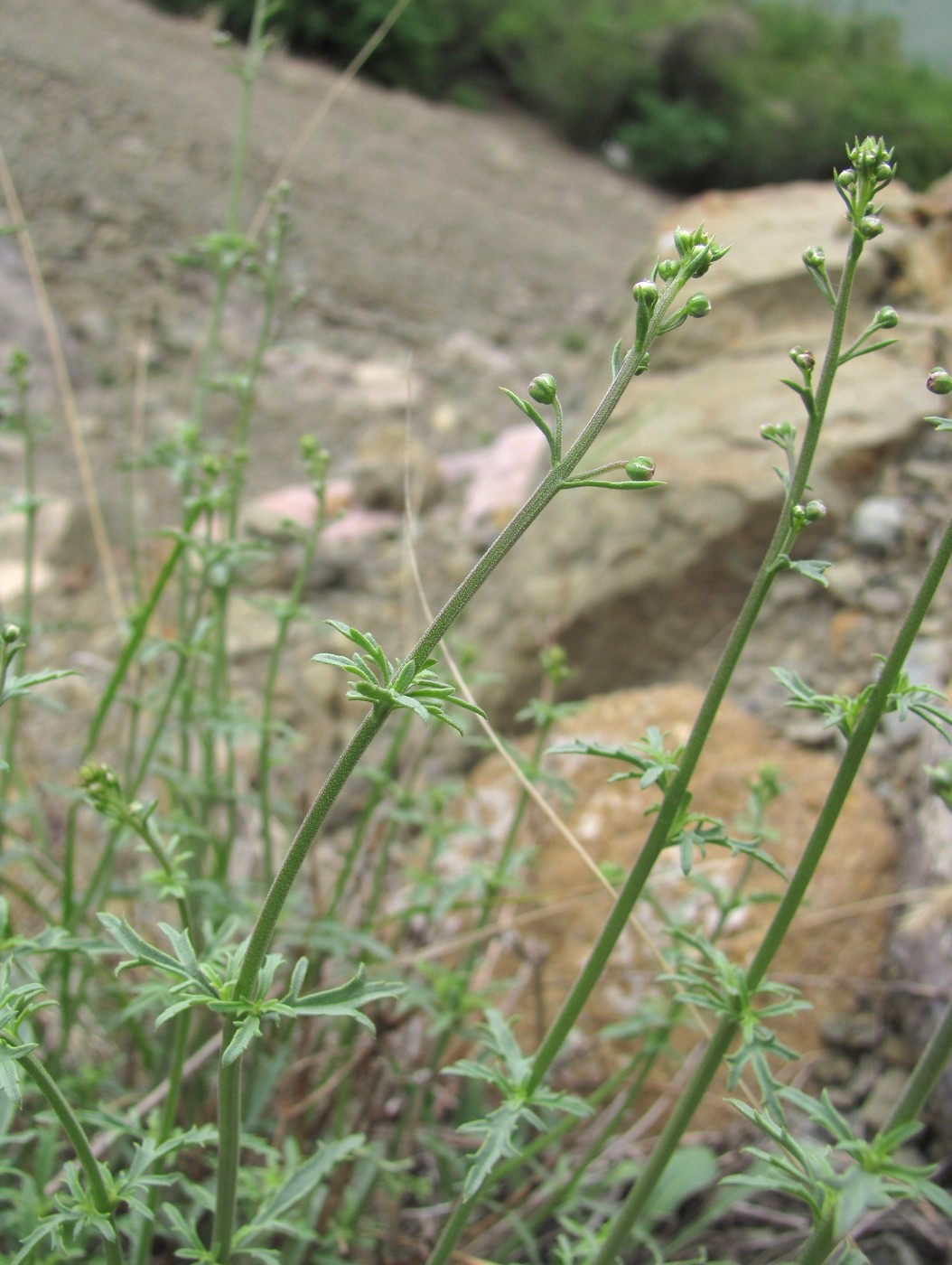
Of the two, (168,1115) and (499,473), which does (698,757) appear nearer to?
(168,1115)

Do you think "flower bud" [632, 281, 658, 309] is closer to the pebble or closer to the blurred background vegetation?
the pebble

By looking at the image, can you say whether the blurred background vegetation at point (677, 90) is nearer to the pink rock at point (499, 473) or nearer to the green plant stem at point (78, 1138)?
the pink rock at point (499, 473)

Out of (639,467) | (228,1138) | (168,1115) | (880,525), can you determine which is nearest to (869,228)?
(639,467)

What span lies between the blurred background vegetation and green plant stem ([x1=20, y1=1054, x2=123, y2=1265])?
9.31m

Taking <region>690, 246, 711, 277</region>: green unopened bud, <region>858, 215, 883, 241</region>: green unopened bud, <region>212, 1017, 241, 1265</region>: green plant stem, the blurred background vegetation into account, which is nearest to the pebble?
<region>858, 215, 883, 241</region>: green unopened bud

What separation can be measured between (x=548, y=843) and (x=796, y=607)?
89 centimetres

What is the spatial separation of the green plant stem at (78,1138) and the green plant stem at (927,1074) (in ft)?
2.38

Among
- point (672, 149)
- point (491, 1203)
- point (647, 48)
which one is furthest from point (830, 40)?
point (491, 1203)

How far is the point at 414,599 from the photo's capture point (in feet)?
11.0

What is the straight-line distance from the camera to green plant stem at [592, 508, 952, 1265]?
100cm

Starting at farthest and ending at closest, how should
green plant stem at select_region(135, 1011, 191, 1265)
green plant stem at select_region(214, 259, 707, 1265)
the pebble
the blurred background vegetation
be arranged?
the blurred background vegetation
the pebble
green plant stem at select_region(135, 1011, 191, 1265)
green plant stem at select_region(214, 259, 707, 1265)

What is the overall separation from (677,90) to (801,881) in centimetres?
1153

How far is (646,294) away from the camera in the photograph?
0.88 m

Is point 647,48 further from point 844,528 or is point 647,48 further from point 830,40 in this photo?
point 844,528
